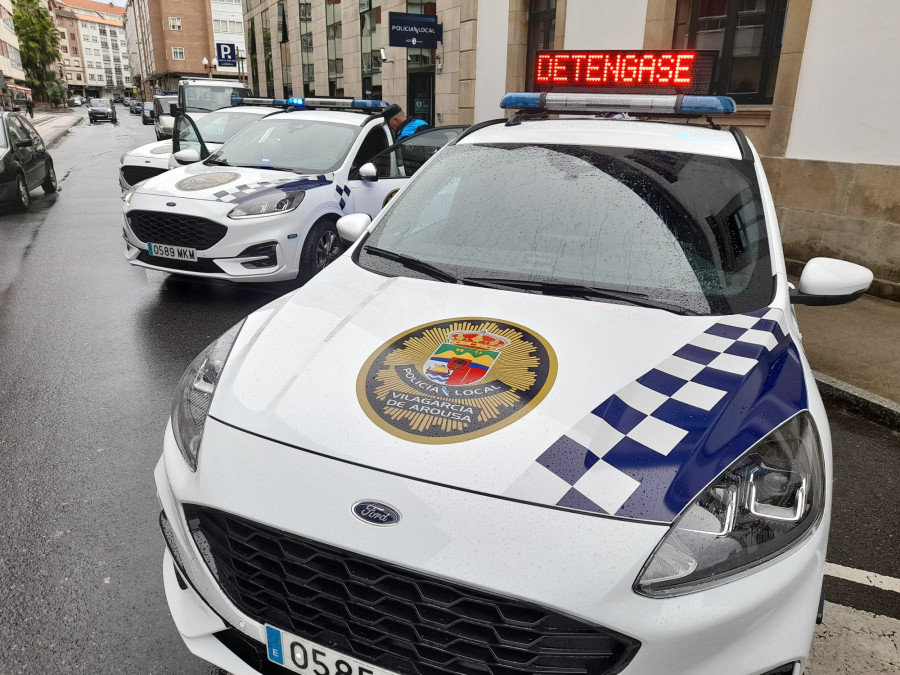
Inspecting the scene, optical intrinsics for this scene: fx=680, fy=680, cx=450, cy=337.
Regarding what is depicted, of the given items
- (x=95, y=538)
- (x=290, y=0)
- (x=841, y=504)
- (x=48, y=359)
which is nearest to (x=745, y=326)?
(x=841, y=504)

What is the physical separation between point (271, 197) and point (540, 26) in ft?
29.9

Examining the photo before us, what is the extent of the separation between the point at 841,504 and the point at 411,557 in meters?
2.58

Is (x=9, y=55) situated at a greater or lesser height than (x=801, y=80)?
greater

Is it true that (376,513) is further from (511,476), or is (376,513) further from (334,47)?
(334,47)

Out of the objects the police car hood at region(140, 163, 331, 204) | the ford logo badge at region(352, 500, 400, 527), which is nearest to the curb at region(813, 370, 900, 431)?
the ford logo badge at region(352, 500, 400, 527)

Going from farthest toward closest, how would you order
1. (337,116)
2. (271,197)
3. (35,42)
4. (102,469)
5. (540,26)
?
1. (35,42)
2. (540,26)
3. (337,116)
4. (271,197)
5. (102,469)

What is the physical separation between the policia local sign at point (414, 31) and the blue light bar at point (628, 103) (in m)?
13.1

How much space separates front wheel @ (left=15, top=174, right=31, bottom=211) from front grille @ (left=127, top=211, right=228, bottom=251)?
6763mm

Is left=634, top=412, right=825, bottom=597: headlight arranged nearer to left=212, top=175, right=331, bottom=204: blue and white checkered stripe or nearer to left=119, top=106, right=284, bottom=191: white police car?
left=212, top=175, right=331, bottom=204: blue and white checkered stripe

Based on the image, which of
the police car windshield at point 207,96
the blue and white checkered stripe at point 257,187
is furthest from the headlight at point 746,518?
the police car windshield at point 207,96

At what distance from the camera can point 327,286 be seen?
8.20 feet

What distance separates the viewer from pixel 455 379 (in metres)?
1.85

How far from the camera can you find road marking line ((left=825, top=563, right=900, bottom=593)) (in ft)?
8.50

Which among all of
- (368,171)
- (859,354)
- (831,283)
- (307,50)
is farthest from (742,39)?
(307,50)
